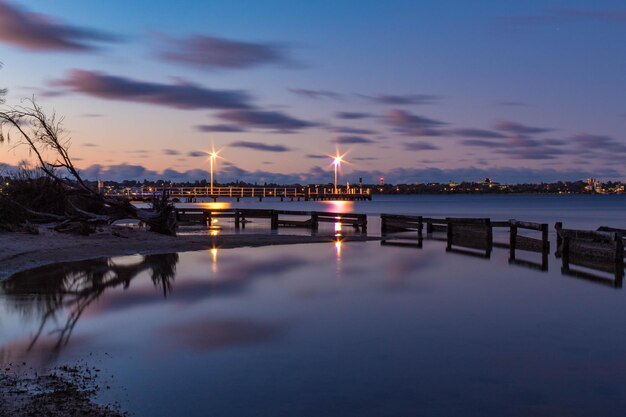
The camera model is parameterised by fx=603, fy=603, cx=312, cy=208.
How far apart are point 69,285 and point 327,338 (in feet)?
29.6

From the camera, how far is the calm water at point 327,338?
801cm

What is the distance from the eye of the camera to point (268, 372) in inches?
360

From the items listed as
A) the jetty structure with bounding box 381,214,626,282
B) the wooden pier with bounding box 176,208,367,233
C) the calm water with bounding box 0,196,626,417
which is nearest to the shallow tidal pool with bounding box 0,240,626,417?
the calm water with bounding box 0,196,626,417

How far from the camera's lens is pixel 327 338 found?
11570 millimetres

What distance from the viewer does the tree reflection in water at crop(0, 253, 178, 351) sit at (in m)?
12.9

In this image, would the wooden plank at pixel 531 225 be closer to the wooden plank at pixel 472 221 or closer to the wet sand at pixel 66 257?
the wooden plank at pixel 472 221

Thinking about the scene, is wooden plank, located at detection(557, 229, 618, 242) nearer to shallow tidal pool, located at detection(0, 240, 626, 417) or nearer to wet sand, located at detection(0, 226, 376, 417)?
shallow tidal pool, located at detection(0, 240, 626, 417)

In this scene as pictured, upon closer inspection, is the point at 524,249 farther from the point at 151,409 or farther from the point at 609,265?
the point at 151,409

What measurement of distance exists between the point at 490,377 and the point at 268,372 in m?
3.35

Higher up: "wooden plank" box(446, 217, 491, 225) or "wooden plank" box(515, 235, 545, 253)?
"wooden plank" box(446, 217, 491, 225)

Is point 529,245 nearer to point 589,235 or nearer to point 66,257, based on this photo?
point 589,235

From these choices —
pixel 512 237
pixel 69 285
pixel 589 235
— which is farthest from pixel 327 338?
pixel 512 237

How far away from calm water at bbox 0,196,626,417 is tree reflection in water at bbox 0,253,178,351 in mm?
62

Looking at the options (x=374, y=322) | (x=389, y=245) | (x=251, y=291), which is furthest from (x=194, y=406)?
(x=389, y=245)
